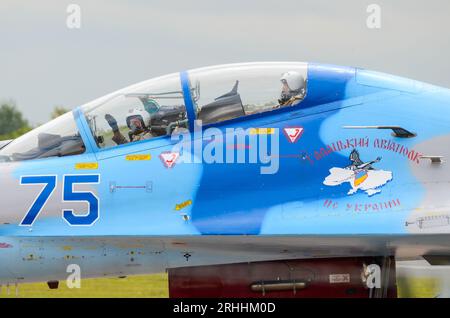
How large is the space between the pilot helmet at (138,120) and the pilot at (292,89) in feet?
4.59

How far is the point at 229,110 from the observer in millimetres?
9930

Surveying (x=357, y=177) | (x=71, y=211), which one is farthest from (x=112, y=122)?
(x=357, y=177)

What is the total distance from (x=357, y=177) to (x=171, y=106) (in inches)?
81.0

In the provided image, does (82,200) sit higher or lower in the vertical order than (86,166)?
lower

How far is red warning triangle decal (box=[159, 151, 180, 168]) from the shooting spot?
9.58m

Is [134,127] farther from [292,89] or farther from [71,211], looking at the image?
[292,89]

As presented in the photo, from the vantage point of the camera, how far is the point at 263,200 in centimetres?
952

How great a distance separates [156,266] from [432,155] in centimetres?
300

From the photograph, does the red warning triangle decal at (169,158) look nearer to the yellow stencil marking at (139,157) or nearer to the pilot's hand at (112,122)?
the yellow stencil marking at (139,157)

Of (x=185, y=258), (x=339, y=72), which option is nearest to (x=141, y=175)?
(x=185, y=258)

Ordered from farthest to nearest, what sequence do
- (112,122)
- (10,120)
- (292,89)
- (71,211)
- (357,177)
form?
(10,120)
(112,122)
(292,89)
(357,177)
(71,211)

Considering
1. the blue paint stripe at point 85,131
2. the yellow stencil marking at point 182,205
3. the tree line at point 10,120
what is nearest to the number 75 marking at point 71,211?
the blue paint stripe at point 85,131
